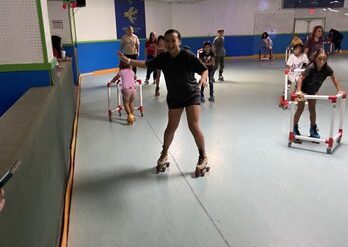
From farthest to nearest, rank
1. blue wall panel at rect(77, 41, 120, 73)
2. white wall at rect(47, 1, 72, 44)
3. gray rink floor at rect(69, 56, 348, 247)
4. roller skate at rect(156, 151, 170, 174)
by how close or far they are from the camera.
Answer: blue wall panel at rect(77, 41, 120, 73)
white wall at rect(47, 1, 72, 44)
roller skate at rect(156, 151, 170, 174)
gray rink floor at rect(69, 56, 348, 247)

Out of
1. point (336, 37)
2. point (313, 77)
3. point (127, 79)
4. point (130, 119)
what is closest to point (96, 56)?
point (127, 79)

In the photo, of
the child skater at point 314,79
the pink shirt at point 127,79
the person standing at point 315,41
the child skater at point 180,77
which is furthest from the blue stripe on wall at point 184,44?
the child skater at point 180,77

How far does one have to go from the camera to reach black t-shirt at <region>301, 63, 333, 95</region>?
15.3 ft

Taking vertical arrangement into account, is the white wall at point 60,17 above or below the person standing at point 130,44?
above

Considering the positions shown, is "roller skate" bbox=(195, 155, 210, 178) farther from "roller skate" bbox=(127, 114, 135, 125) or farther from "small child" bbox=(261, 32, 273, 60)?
"small child" bbox=(261, 32, 273, 60)

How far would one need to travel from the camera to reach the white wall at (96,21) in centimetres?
1286

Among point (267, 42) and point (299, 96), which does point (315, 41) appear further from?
point (267, 42)

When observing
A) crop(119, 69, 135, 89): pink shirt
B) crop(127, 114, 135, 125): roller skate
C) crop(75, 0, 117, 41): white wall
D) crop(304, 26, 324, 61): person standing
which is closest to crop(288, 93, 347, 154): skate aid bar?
crop(304, 26, 324, 61): person standing

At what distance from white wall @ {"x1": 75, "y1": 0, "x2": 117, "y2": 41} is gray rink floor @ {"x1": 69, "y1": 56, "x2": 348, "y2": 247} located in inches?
303

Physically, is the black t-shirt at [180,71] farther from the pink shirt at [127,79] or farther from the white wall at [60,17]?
the white wall at [60,17]

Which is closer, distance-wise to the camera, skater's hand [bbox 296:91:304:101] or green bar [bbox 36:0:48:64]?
green bar [bbox 36:0:48:64]

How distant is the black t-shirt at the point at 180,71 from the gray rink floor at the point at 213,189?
36.4 inches

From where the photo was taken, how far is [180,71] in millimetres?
3678

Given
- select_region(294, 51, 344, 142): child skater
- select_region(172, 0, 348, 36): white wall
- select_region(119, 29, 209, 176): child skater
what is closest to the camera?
select_region(119, 29, 209, 176): child skater
